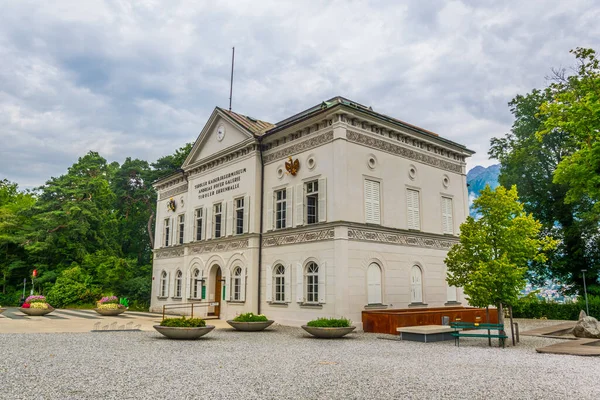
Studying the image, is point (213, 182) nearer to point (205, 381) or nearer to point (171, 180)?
point (171, 180)

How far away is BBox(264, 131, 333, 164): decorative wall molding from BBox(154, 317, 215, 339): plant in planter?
914 cm

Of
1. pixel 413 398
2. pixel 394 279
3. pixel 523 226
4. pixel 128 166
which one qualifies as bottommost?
pixel 413 398

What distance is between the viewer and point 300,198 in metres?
20.9

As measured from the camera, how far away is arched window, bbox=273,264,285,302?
21.2 metres

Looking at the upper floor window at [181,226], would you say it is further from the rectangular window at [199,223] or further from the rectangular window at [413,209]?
the rectangular window at [413,209]

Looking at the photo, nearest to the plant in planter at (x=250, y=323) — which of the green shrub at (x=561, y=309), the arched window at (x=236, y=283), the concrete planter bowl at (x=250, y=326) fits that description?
the concrete planter bowl at (x=250, y=326)

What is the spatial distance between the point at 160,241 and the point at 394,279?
1807 cm

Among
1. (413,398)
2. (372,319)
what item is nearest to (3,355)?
(413,398)

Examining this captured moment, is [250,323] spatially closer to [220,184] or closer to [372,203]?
[372,203]

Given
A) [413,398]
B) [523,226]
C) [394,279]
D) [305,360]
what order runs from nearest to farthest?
[413,398] → [305,360] → [523,226] → [394,279]

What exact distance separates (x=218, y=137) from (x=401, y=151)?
10.3 metres

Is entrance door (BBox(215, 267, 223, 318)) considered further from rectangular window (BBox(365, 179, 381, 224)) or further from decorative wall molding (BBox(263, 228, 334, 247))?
rectangular window (BBox(365, 179, 381, 224))

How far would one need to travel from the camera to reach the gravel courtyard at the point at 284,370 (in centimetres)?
766

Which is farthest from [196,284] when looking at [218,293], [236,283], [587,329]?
[587,329]
